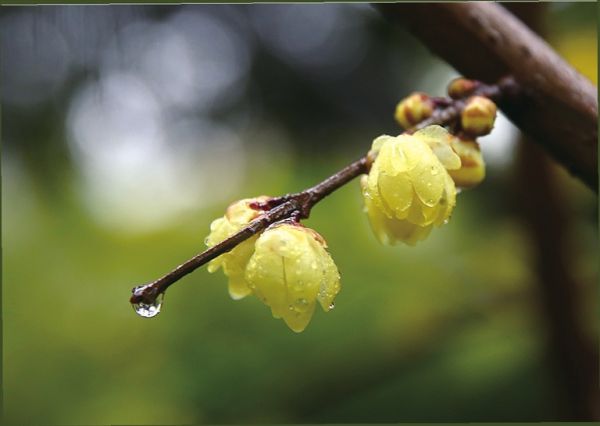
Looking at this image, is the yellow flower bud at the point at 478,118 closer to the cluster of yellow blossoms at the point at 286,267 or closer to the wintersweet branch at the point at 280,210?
the wintersweet branch at the point at 280,210

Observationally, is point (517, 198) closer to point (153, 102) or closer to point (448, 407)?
point (448, 407)

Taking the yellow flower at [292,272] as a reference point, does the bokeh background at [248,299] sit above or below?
above

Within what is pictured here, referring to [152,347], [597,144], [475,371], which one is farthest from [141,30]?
[597,144]

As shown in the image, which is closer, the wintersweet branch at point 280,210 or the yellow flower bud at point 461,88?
the wintersweet branch at point 280,210

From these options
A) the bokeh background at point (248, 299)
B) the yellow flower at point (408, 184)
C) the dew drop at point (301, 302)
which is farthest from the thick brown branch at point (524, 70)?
the bokeh background at point (248, 299)

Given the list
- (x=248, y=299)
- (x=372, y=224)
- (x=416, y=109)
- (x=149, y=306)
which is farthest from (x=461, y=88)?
(x=248, y=299)

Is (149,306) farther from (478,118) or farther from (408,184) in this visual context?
(478,118)
